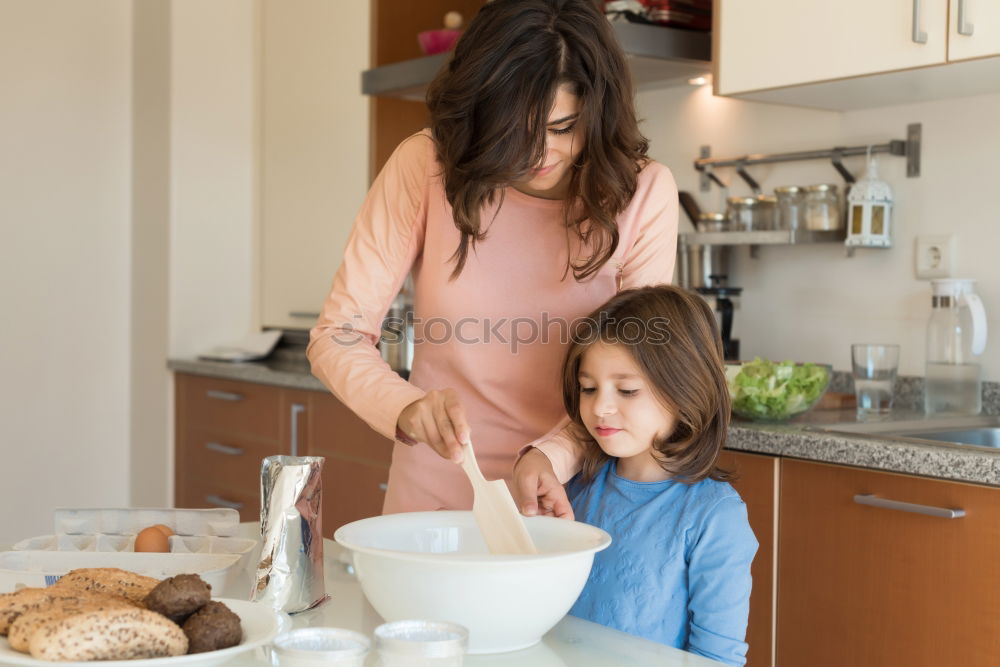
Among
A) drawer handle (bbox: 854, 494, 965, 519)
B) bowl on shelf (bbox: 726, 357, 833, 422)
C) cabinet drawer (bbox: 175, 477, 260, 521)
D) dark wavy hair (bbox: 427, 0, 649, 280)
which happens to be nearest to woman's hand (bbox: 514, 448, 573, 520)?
dark wavy hair (bbox: 427, 0, 649, 280)

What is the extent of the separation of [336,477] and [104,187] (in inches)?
55.1

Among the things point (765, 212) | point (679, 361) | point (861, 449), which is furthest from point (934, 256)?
point (679, 361)

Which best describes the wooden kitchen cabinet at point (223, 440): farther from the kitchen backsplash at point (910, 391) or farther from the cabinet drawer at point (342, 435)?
the kitchen backsplash at point (910, 391)

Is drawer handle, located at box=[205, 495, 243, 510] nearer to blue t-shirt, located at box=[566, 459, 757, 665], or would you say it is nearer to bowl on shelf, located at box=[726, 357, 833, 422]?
bowl on shelf, located at box=[726, 357, 833, 422]

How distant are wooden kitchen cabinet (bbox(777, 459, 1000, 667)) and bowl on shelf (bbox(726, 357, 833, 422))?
0.14m

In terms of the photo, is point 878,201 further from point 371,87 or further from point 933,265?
point 371,87

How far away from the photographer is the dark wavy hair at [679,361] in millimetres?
1291

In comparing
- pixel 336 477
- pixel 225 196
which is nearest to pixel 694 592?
pixel 336 477

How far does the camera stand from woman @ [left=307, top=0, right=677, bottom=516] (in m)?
1.30

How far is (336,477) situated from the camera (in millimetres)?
2947

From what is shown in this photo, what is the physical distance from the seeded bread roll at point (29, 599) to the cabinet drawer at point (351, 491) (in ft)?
6.30

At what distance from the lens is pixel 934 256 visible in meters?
2.23

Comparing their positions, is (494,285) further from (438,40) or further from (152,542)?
(438,40)

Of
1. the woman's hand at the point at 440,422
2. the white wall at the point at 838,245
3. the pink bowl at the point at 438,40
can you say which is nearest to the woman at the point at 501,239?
the woman's hand at the point at 440,422
